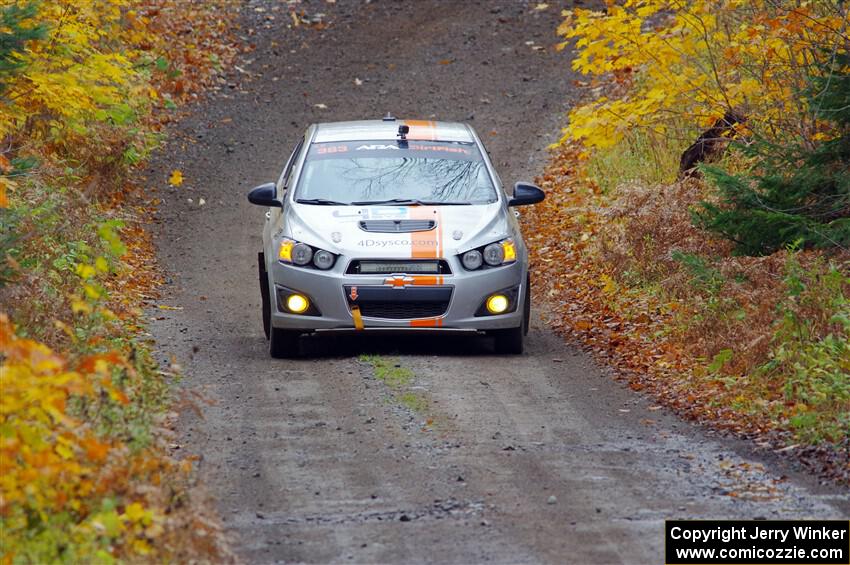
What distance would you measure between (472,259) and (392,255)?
2.30 feet

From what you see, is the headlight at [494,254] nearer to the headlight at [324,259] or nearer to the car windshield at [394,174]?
the car windshield at [394,174]

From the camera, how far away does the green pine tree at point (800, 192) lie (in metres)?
11.0

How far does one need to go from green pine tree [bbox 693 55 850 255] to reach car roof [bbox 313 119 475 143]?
102 inches

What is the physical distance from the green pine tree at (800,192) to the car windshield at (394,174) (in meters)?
2.20

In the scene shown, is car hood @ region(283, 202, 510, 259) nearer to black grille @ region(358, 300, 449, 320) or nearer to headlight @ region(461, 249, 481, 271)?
headlight @ region(461, 249, 481, 271)

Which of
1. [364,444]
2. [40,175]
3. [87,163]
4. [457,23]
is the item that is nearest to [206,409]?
[364,444]

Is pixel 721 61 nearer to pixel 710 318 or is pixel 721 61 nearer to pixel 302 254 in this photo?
pixel 710 318

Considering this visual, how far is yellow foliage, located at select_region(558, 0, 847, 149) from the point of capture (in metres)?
12.5

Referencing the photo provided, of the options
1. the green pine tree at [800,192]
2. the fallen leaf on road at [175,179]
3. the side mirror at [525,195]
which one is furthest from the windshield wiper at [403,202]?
the fallen leaf on road at [175,179]

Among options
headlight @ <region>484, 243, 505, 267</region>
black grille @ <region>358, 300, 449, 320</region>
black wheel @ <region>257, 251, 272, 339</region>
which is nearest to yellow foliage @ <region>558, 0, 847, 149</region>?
headlight @ <region>484, 243, 505, 267</region>

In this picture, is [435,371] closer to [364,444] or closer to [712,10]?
[364,444]

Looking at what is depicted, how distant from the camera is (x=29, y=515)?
5.86 m

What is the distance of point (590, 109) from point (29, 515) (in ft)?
31.9

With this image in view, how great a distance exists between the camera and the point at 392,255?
10734mm
